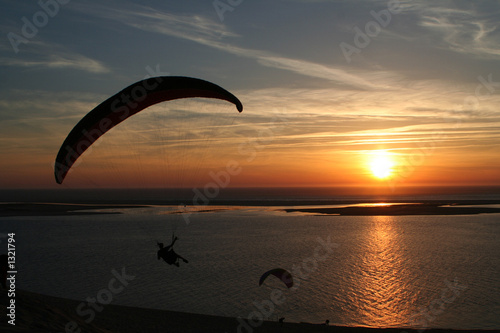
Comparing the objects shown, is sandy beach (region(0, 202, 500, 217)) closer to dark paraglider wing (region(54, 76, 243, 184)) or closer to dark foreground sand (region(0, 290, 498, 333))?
dark foreground sand (region(0, 290, 498, 333))

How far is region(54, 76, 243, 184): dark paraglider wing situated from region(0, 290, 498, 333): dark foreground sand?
340 centimetres

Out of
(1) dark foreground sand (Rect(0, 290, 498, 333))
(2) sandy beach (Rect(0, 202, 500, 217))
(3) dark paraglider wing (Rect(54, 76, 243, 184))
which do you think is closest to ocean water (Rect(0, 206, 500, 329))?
(1) dark foreground sand (Rect(0, 290, 498, 333))

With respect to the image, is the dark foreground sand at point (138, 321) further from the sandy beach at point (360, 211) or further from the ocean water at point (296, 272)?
the sandy beach at point (360, 211)

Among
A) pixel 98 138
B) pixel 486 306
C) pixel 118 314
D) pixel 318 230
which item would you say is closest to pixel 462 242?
pixel 318 230

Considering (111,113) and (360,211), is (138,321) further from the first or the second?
(360,211)

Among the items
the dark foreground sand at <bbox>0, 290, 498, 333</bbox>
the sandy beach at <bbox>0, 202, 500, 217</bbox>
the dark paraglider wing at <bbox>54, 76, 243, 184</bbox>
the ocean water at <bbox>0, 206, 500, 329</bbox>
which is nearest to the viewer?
the dark foreground sand at <bbox>0, 290, 498, 333</bbox>

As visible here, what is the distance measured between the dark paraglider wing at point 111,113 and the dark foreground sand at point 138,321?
3.40m

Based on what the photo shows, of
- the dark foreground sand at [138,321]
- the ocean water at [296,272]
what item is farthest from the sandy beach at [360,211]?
the dark foreground sand at [138,321]

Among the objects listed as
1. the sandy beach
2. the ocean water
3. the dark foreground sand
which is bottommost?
the dark foreground sand

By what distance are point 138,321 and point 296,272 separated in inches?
371

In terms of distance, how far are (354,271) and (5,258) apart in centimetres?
1556

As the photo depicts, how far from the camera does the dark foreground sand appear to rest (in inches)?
401

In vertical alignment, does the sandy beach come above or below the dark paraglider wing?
above

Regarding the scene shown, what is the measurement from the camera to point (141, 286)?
1762 cm
